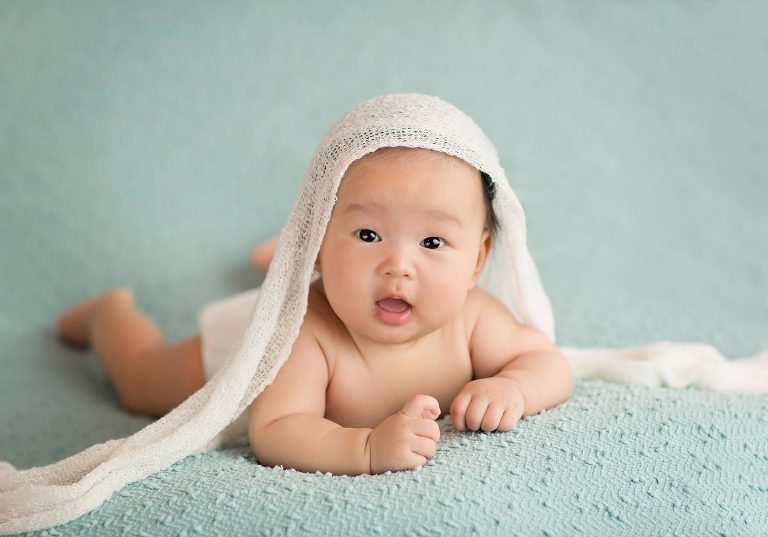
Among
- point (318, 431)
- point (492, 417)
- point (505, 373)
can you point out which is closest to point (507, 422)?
point (492, 417)

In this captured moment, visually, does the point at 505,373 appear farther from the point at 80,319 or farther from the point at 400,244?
the point at 80,319

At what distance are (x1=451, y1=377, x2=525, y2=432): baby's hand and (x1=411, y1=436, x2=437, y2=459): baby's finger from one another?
104mm

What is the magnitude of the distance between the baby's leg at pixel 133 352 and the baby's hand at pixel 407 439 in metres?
0.60

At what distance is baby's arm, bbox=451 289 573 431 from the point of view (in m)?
1.36

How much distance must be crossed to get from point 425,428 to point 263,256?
109cm

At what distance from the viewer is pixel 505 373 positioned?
58.1 inches

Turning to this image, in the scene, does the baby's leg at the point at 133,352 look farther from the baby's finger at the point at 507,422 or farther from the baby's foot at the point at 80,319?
the baby's finger at the point at 507,422

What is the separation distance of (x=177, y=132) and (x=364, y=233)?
1.26 meters

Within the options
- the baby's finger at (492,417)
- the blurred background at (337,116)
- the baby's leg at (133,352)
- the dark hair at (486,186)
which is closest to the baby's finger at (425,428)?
the baby's finger at (492,417)

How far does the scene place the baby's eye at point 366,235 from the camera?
1369 millimetres

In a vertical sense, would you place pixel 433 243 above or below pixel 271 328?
above

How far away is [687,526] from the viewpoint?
3.93 feet

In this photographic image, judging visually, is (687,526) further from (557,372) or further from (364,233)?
(364,233)

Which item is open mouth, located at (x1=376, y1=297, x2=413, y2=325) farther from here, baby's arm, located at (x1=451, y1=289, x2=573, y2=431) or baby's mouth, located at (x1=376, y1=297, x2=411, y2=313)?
baby's arm, located at (x1=451, y1=289, x2=573, y2=431)
